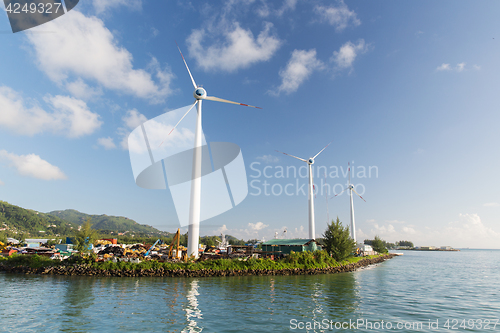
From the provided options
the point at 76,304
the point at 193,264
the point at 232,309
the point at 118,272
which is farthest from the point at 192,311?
the point at 118,272

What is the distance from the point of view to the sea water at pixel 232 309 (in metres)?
21.8

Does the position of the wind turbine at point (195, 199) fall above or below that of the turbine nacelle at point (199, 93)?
below

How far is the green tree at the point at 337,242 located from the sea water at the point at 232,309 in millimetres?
39169

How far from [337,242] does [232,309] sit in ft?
200

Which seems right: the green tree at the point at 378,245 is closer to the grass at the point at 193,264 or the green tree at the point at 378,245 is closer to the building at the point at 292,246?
the building at the point at 292,246

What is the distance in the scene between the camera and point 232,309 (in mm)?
26703

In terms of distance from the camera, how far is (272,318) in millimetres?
23906

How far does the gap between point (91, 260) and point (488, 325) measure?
62.1m

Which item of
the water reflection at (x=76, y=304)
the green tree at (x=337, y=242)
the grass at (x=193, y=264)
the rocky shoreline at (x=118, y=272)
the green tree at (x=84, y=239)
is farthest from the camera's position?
the green tree at (x=337, y=242)

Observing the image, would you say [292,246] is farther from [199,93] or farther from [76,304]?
[76,304]

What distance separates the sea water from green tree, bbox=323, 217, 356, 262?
3917 cm

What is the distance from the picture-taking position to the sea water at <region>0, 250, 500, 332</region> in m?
21.8

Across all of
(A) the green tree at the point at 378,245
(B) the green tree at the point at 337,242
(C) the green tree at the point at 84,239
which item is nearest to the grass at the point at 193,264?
(C) the green tree at the point at 84,239

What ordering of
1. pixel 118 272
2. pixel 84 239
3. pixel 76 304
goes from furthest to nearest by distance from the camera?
pixel 84 239
pixel 118 272
pixel 76 304
